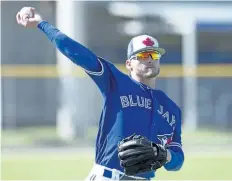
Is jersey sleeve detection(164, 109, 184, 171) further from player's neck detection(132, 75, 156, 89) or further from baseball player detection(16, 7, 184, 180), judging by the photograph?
player's neck detection(132, 75, 156, 89)

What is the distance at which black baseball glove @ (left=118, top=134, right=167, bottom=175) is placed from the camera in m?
3.77

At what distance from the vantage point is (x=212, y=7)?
15.8m

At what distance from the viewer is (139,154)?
376 centimetres

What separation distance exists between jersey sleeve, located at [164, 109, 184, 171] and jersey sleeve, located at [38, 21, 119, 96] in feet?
1.69

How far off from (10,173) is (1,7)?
28.2ft

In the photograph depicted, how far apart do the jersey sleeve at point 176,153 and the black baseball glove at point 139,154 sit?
0.56 ft

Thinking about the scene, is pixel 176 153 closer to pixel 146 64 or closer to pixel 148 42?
pixel 146 64

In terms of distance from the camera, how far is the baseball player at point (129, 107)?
13.2ft

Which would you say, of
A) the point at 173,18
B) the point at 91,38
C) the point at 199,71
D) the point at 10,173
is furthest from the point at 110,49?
the point at 10,173

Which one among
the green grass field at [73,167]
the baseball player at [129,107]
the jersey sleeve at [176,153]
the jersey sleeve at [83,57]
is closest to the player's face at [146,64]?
the baseball player at [129,107]

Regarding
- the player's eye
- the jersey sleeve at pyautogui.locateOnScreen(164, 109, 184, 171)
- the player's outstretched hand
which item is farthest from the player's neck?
the player's outstretched hand

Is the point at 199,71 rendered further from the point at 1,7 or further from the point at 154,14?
the point at 1,7

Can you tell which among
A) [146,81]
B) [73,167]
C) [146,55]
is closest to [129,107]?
[146,81]

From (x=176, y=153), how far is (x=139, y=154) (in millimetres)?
428
